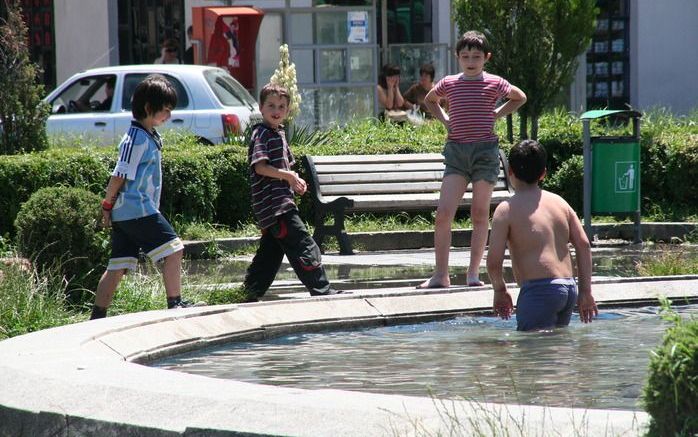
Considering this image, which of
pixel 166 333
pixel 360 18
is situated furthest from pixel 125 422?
pixel 360 18

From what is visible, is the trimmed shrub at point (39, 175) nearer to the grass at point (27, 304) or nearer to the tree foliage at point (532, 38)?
the grass at point (27, 304)

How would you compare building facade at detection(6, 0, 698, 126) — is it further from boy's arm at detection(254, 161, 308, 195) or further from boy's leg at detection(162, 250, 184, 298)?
boy's leg at detection(162, 250, 184, 298)

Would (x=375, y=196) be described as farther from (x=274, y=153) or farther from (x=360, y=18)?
(x=360, y=18)

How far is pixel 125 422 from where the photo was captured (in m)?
4.88

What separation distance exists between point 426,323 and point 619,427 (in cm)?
403

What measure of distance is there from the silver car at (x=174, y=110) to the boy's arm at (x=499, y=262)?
926 cm

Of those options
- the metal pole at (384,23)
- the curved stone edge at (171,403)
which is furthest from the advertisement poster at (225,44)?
the curved stone edge at (171,403)

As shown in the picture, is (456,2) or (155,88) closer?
(155,88)

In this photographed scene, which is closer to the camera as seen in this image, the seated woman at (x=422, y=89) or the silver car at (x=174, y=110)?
the silver car at (x=174, y=110)

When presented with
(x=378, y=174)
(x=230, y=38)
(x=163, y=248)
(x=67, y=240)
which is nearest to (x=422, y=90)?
(x=230, y=38)

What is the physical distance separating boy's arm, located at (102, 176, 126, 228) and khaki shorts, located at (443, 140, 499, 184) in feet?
8.06

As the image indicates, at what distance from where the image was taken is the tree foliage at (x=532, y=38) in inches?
653

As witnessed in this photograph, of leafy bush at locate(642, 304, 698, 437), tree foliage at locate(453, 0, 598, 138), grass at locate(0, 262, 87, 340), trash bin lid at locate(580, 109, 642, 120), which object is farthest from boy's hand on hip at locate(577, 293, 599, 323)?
tree foliage at locate(453, 0, 598, 138)

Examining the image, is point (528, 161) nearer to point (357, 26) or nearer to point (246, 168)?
point (246, 168)
